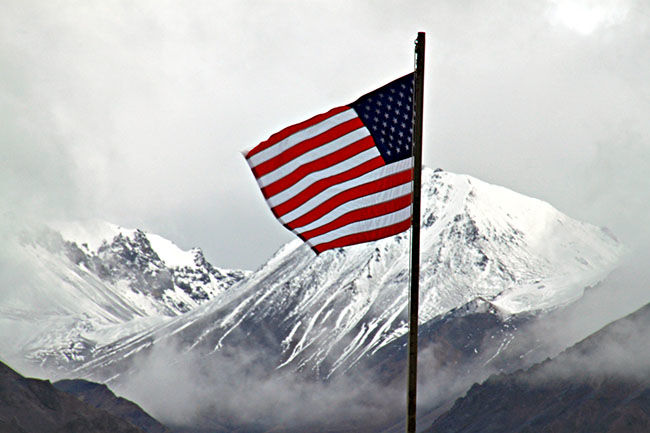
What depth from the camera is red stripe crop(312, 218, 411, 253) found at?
23.7m

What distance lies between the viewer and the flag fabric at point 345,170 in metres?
23.8

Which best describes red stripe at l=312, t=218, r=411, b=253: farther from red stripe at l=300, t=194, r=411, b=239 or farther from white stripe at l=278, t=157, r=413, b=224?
white stripe at l=278, t=157, r=413, b=224

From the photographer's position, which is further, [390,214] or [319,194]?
[319,194]

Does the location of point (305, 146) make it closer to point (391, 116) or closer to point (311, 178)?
point (311, 178)

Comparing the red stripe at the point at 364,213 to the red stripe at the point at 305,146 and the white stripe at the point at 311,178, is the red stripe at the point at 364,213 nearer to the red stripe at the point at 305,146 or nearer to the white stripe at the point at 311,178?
the white stripe at the point at 311,178

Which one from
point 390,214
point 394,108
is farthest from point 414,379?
point 394,108

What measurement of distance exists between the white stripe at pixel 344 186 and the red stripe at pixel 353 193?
64 millimetres

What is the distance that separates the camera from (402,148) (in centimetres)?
2389

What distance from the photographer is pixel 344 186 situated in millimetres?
25469

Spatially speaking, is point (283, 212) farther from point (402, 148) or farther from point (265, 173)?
point (402, 148)

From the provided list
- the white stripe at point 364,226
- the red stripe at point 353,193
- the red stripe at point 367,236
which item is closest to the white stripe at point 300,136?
the red stripe at point 353,193

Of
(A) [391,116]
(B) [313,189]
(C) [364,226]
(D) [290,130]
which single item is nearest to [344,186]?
(B) [313,189]

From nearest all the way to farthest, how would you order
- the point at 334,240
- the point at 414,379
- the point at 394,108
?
the point at 414,379
the point at 394,108
the point at 334,240

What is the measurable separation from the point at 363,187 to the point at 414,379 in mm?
5079
